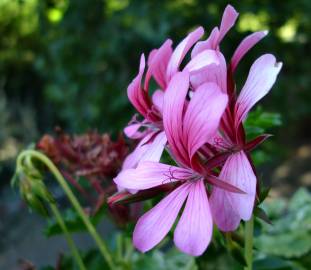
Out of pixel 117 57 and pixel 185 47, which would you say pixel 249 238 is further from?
Result: pixel 117 57

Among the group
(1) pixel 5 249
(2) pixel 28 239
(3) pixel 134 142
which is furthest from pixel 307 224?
(2) pixel 28 239

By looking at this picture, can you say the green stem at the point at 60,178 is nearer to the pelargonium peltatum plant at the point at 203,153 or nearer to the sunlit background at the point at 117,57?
the pelargonium peltatum plant at the point at 203,153

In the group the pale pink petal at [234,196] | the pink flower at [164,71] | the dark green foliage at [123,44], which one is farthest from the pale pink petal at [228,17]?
the dark green foliage at [123,44]

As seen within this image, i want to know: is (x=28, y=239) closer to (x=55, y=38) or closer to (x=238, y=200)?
(x=55, y=38)

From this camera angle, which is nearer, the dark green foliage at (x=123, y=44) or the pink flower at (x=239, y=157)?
the pink flower at (x=239, y=157)

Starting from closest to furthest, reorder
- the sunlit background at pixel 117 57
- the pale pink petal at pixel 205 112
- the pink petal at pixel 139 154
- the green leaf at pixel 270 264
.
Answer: the pale pink petal at pixel 205 112
the pink petal at pixel 139 154
the green leaf at pixel 270 264
the sunlit background at pixel 117 57

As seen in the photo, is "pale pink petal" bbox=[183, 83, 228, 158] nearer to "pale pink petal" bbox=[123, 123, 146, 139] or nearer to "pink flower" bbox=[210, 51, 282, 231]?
"pink flower" bbox=[210, 51, 282, 231]
